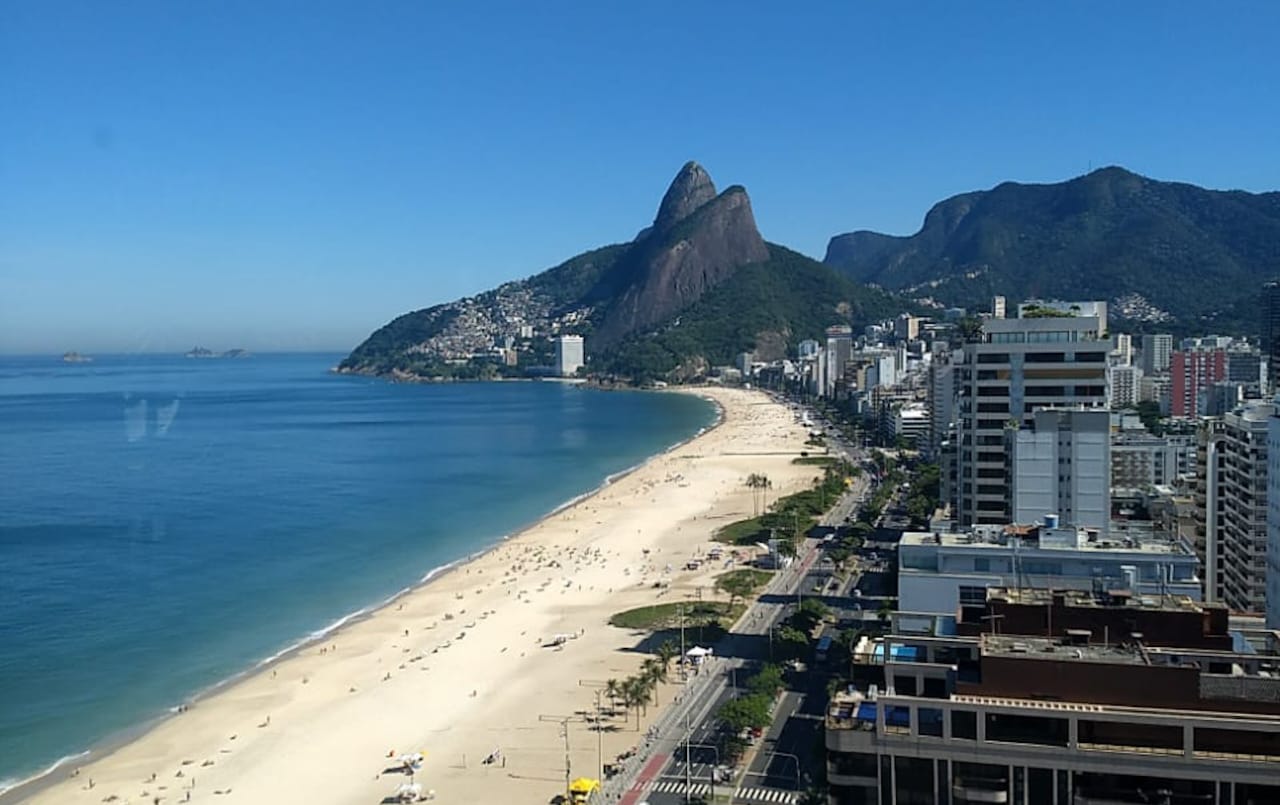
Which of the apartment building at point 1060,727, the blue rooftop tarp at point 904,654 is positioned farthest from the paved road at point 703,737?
the apartment building at point 1060,727

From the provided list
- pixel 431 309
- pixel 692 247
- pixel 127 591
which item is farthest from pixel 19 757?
pixel 431 309

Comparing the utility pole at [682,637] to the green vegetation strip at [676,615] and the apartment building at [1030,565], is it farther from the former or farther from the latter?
the apartment building at [1030,565]

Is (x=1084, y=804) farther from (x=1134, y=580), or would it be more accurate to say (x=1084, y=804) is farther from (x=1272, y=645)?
(x=1134, y=580)

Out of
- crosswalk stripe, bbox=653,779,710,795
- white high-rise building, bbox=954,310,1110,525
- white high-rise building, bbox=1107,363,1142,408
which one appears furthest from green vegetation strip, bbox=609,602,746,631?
white high-rise building, bbox=1107,363,1142,408

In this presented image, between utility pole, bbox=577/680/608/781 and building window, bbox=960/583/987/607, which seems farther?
utility pole, bbox=577/680/608/781

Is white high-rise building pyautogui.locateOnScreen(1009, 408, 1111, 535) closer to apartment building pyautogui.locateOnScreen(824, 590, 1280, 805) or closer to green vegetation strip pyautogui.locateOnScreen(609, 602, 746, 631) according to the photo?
green vegetation strip pyautogui.locateOnScreen(609, 602, 746, 631)

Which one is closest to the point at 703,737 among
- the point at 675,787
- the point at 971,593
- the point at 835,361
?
the point at 675,787
